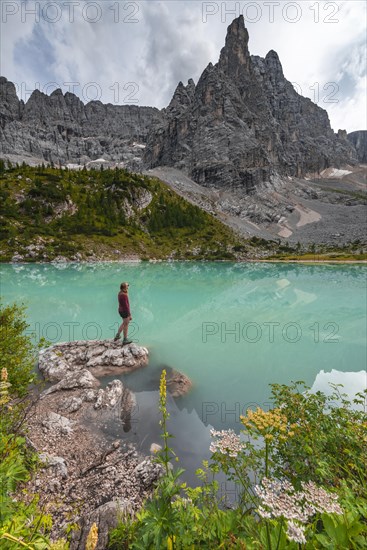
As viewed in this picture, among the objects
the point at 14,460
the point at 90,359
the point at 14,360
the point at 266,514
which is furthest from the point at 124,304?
the point at 266,514

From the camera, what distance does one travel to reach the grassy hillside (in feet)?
248

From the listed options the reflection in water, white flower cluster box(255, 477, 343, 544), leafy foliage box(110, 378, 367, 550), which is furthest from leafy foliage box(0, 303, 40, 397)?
the reflection in water

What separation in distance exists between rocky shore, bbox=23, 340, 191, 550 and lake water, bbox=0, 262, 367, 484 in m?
0.64

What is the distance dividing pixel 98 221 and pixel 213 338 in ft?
297

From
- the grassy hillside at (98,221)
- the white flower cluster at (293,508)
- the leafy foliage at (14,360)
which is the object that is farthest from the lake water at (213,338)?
the grassy hillside at (98,221)

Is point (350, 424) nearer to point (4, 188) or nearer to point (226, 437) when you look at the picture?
point (226, 437)

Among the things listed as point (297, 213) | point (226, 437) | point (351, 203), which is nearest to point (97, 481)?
point (226, 437)

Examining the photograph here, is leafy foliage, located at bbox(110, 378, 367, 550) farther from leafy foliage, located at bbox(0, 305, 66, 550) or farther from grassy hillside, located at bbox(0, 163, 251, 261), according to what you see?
grassy hillside, located at bbox(0, 163, 251, 261)

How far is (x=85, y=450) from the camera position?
20.7ft

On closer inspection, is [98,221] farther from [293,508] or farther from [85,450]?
[293,508]

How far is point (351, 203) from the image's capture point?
633 feet

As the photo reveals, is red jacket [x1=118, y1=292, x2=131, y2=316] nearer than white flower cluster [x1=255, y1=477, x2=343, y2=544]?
No

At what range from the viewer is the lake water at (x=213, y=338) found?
8406 millimetres

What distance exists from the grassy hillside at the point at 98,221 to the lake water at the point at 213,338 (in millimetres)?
47894
